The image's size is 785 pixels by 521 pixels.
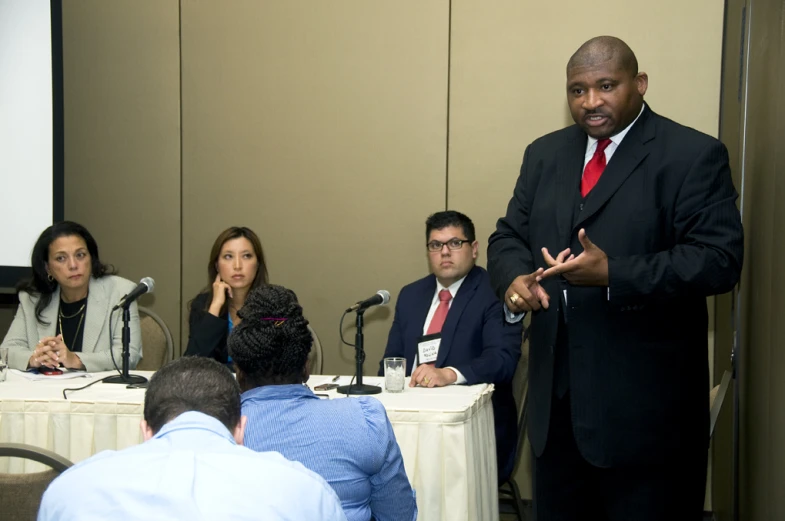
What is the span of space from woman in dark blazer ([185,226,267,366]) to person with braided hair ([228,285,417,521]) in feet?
6.24

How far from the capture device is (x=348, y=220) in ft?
15.4

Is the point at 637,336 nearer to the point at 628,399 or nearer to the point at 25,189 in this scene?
the point at 628,399

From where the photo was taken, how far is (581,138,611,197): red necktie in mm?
2334

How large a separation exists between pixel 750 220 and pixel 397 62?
7.05 feet

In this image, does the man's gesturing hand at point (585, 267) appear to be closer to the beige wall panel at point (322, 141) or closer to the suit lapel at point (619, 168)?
the suit lapel at point (619, 168)

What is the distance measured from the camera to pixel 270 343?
1971mm

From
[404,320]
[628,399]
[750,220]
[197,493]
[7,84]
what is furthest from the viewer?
[7,84]

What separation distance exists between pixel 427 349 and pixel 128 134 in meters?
2.32

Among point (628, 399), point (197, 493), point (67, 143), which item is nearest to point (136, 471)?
point (197, 493)

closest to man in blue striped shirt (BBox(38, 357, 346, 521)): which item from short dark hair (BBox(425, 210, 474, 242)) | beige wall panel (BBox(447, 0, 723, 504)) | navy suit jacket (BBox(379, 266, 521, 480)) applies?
navy suit jacket (BBox(379, 266, 521, 480))

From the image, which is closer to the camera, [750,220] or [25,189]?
[750,220]

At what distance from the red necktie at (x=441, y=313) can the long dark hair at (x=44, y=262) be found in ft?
5.27

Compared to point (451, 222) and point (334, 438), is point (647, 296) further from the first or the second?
point (451, 222)

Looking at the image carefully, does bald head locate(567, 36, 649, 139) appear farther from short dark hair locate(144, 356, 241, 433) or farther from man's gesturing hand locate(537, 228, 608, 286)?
short dark hair locate(144, 356, 241, 433)
